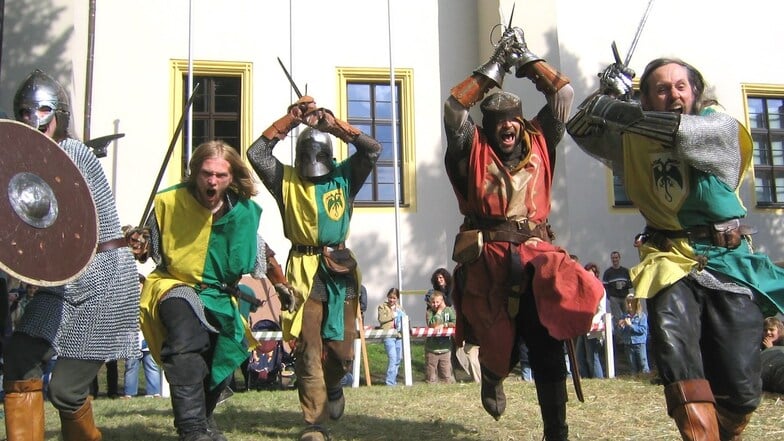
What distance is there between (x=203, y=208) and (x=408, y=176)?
32.7ft

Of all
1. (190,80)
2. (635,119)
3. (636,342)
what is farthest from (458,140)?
(190,80)

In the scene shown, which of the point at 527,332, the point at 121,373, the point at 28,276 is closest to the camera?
the point at 28,276

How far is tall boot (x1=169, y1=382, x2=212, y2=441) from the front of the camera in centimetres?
424

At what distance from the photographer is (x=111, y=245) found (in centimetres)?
405

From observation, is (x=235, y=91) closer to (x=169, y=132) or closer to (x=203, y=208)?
(x=169, y=132)

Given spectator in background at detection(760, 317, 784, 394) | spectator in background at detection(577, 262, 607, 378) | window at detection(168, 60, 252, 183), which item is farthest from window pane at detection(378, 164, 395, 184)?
spectator in background at detection(760, 317, 784, 394)

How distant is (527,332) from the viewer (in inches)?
167

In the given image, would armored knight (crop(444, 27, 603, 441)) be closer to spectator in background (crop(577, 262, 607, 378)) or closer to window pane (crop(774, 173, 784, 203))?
spectator in background (crop(577, 262, 607, 378))

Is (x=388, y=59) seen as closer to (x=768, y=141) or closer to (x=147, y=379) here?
(x=768, y=141)

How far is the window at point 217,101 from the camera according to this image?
13953 mm

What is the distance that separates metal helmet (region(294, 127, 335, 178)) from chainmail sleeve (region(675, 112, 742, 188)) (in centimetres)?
247

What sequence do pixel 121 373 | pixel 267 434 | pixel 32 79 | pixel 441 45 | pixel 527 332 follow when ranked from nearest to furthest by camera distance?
1. pixel 32 79
2. pixel 527 332
3. pixel 267 434
4. pixel 121 373
5. pixel 441 45

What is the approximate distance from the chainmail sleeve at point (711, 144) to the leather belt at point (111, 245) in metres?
2.67

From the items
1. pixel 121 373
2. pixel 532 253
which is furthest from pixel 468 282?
pixel 121 373
